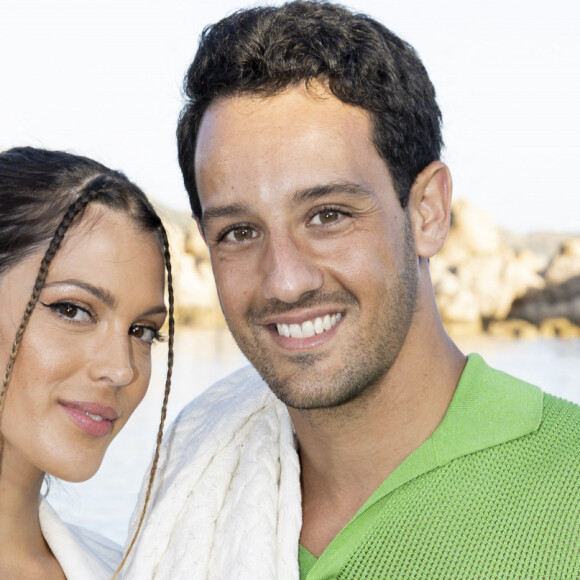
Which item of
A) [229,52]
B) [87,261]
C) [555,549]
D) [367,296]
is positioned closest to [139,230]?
[87,261]

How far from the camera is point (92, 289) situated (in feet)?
7.60

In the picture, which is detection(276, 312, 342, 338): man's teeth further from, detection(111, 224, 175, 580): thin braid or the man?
detection(111, 224, 175, 580): thin braid

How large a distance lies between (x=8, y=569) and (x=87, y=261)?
985mm

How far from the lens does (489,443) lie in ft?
6.79

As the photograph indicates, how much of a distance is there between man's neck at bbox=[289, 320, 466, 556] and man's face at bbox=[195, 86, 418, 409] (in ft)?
0.24

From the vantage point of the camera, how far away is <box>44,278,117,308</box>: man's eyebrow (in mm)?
2297

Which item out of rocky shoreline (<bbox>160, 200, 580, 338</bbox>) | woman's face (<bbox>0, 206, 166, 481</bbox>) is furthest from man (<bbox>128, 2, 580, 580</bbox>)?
rocky shoreline (<bbox>160, 200, 580, 338</bbox>)

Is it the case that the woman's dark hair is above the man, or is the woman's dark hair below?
above

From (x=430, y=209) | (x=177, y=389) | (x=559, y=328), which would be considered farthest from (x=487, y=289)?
(x=430, y=209)

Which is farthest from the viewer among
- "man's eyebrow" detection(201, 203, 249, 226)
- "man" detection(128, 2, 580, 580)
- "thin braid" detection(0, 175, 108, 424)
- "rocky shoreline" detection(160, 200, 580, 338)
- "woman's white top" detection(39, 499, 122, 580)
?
"rocky shoreline" detection(160, 200, 580, 338)

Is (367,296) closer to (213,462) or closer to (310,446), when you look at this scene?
(310,446)

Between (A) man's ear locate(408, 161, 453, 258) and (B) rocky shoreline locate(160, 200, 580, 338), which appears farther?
(B) rocky shoreline locate(160, 200, 580, 338)

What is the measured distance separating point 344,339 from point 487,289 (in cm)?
1571

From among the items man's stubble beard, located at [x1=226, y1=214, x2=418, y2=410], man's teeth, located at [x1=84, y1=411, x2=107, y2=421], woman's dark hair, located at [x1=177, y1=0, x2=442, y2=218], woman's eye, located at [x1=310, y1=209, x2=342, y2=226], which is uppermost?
woman's dark hair, located at [x1=177, y1=0, x2=442, y2=218]
